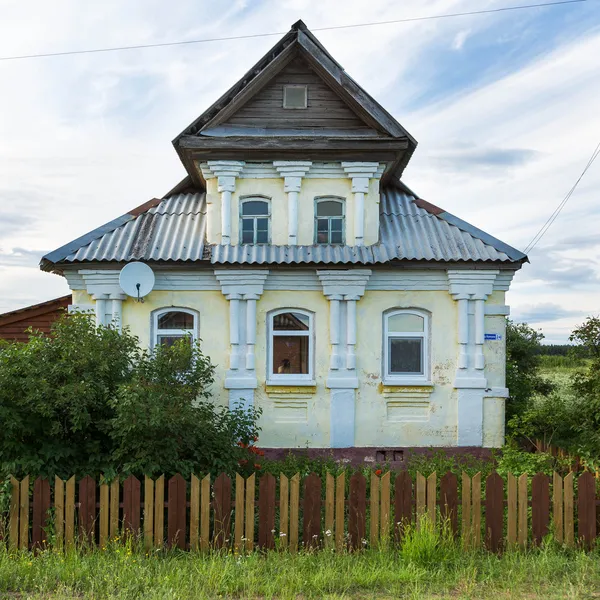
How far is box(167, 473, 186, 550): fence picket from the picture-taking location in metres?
7.45

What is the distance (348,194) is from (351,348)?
2.83 meters

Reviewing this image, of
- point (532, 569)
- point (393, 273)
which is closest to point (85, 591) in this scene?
point (532, 569)

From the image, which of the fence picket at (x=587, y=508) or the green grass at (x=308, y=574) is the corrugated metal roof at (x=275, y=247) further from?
the green grass at (x=308, y=574)

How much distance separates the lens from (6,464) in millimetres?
7648

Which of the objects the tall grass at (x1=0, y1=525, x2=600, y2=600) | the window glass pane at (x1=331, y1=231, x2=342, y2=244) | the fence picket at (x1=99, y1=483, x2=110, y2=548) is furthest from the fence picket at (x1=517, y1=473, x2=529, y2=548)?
the window glass pane at (x1=331, y1=231, x2=342, y2=244)

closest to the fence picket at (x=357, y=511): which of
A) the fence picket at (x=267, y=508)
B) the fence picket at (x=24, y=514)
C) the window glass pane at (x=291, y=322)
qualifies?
the fence picket at (x=267, y=508)

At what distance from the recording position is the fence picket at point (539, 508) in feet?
24.5

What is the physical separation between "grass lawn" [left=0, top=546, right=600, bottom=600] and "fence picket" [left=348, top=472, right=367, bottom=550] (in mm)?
284

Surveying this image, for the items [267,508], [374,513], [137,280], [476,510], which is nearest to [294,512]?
[267,508]

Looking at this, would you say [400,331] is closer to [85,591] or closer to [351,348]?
[351,348]

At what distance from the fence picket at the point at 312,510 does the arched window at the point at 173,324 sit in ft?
17.7

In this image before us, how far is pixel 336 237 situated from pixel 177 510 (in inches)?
255

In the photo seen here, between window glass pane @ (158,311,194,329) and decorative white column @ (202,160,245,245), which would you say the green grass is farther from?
decorative white column @ (202,160,245,245)

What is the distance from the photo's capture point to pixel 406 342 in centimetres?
1237
